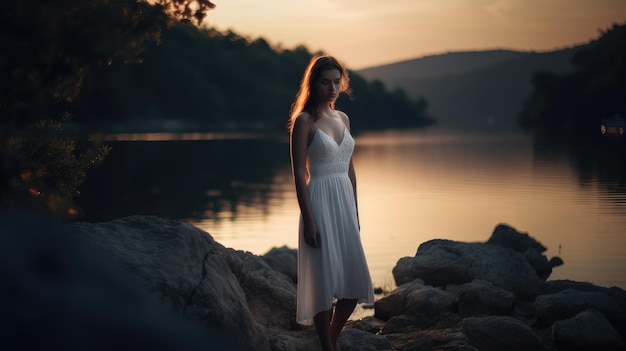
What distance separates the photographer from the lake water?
1473cm

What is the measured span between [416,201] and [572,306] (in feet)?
46.1

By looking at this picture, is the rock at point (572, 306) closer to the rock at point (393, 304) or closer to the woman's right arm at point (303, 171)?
the rock at point (393, 304)

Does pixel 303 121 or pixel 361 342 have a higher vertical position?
pixel 303 121

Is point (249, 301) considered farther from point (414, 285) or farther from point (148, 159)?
point (148, 159)

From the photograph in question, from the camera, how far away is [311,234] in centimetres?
579

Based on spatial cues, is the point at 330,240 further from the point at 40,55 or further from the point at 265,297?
the point at 40,55

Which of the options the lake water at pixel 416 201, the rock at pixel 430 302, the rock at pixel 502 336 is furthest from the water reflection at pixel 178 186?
the rock at pixel 502 336

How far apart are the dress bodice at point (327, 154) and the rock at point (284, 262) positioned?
17.2 feet

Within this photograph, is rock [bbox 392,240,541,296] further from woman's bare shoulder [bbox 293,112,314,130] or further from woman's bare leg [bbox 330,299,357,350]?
woman's bare shoulder [bbox 293,112,314,130]

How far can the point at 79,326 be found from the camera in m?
2.69

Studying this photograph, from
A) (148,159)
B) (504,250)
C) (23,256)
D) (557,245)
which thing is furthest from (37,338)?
(148,159)

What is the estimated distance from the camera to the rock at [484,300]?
9102 millimetres

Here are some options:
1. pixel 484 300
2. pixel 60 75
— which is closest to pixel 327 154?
pixel 60 75

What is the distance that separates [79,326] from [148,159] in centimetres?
4041
